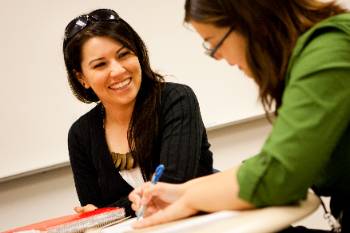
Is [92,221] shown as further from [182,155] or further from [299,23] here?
[299,23]

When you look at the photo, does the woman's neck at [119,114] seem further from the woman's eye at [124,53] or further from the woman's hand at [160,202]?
the woman's hand at [160,202]

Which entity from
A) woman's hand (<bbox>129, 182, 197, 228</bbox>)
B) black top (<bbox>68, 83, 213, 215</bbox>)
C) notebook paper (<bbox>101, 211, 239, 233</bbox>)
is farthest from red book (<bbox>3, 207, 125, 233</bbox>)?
notebook paper (<bbox>101, 211, 239, 233</bbox>)

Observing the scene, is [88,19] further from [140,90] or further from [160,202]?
[160,202]

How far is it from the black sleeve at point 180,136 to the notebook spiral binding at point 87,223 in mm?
264

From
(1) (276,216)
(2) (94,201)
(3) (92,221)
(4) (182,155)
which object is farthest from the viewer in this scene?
(2) (94,201)

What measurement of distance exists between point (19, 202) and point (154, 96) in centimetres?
111

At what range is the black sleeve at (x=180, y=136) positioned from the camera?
57.2 inches

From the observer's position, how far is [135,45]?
Answer: 1610 mm

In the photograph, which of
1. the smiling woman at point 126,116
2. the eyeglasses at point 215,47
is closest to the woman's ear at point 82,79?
the smiling woman at point 126,116

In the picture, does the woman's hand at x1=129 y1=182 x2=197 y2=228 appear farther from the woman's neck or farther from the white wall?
the white wall

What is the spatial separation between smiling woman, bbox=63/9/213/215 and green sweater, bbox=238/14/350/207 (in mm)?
728

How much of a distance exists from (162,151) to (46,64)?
3.26 feet

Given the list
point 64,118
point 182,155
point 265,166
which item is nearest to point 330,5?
point 265,166

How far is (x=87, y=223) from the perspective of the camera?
1.14 m
